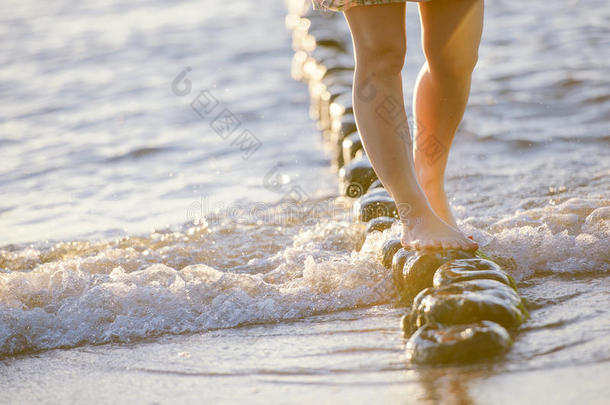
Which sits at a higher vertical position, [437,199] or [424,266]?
[437,199]

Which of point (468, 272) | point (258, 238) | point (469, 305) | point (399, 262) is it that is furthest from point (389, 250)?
point (258, 238)

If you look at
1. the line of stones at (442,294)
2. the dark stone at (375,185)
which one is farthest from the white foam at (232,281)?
the dark stone at (375,185)

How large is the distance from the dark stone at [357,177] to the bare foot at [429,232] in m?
1.18

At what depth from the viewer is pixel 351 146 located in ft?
14.1

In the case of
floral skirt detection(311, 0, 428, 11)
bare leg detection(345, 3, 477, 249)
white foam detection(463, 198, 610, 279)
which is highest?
floral skirt detection(311, 0, 428, 11)

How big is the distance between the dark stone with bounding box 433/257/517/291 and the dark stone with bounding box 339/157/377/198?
1.37m

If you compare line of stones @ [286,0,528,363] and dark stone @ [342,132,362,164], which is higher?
dark stone @ [342,132,362,164]

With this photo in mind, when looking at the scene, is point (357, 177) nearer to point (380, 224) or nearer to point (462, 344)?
point (380, 224)

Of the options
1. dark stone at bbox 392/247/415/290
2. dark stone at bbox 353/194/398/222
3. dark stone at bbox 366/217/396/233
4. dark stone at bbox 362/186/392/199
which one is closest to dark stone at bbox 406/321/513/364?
dark stone at bbox 392/247/415/290

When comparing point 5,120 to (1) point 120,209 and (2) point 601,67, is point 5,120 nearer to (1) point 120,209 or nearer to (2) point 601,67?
(1) point 120,209

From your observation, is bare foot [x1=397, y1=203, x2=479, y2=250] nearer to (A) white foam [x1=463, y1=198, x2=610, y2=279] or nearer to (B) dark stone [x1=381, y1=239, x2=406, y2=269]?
(B) dark stone [x1=381, y1=239, x2=406, y2=269]

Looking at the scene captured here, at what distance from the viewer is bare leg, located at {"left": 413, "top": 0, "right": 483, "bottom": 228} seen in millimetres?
2568

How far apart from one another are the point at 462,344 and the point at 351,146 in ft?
7.87

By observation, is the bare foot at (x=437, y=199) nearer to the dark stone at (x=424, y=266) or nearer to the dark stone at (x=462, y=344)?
the dark stone at (x=424, y=266)
